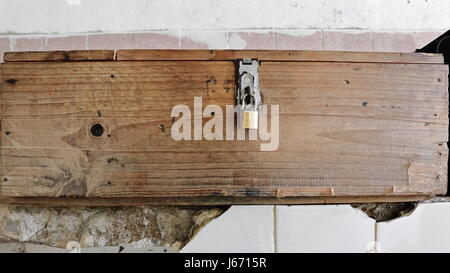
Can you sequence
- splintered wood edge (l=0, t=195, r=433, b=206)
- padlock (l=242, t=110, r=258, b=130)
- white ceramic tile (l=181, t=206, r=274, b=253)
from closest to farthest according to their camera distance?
padlock (l=242, t=110, r=258, b=130), splintered wood edge (l=0, t=195, r=433, b=206), white ceramic tile (l=181, t=206, r=274, b=253)

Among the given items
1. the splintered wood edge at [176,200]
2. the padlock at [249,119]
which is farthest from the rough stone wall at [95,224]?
A: the padlock at [249,119]

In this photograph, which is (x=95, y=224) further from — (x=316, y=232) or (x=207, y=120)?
(x=316, y=232)

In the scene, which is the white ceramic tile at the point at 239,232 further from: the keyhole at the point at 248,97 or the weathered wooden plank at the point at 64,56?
the weathered wooden plank at the point at 64,56

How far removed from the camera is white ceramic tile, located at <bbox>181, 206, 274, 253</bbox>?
115cm

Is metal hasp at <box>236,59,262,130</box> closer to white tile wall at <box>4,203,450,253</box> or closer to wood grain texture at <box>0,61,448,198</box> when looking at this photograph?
wood grain texture at <box>0,61,448,198</box>

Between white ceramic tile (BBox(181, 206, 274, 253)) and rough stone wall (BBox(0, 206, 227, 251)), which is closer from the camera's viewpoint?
rough stone wall (BBox(0, 206, 227, 251))

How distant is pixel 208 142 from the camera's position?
0.86 metres

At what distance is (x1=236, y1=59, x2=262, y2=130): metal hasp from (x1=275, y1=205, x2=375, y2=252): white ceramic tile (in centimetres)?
43

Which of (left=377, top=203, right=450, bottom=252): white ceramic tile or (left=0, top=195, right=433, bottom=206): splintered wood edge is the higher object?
(left=0, top=195, right=433, bottom=206): splintered wood edge

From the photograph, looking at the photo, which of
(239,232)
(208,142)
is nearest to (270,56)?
(208,142)

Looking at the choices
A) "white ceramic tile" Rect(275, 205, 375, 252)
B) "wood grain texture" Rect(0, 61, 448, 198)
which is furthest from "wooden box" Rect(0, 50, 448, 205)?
"white ceramic tile" Rect(275, 205, 375, 252)

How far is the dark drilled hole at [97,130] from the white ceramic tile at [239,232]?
0.46 m

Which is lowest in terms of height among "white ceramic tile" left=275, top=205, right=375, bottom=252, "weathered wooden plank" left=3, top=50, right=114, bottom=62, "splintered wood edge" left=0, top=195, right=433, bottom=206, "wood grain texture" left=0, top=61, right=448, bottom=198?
"white ceramic tile" left=275, top=205, right=375, bottom=252

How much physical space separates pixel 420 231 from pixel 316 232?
0.31 metres
